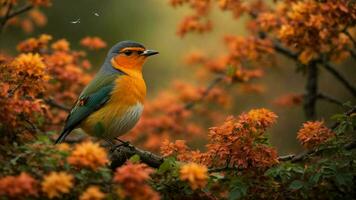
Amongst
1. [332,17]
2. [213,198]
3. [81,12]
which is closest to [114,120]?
[213,198]

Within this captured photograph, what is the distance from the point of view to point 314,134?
3.78m

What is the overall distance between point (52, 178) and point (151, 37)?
6.75 m

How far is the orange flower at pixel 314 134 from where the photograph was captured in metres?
3.77

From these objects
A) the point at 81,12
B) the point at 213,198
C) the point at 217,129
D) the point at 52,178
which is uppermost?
the point at 81,12

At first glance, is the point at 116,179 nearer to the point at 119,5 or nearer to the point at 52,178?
the point at 52,178

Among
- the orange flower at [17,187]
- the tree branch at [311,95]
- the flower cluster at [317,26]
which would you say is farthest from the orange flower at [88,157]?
the tree branch at [311,95]

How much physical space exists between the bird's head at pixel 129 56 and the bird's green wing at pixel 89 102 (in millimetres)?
368

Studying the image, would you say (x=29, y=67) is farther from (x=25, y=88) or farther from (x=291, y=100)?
(x=291, y=100)

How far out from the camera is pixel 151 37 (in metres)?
9.51

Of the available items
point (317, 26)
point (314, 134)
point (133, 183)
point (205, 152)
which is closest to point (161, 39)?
point (317, 26)

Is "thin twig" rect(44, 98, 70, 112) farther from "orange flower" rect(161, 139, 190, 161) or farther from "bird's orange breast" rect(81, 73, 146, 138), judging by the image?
"orange flower" rect(161, 139, 190, 161)

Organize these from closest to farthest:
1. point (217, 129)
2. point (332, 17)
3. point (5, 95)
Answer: point (5, 95) < point (217, 129) < point (332, 17)

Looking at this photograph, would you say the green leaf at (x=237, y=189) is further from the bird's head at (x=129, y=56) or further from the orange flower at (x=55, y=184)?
the bird's head at (x=129, y=56)

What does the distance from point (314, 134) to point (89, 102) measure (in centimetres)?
188
